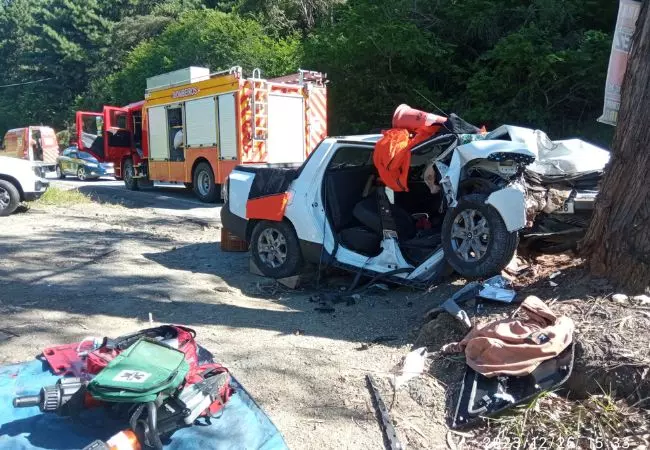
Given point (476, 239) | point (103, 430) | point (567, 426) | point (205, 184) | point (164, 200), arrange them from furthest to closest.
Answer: point (164, 200) → point (205, 184) → point (476, 239) → point (567, 426) → point (103, 430)

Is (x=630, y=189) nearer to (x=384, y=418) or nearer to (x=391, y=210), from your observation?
(x=384, y=418)

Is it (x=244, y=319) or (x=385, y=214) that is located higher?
(x=385, y=214)

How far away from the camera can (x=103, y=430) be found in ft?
9.91

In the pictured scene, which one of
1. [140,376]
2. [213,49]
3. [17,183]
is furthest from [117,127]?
[140,376]

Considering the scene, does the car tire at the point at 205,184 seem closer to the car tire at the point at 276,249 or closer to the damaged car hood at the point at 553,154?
the car tire at the point at 276,249

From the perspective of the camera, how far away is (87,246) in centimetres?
807

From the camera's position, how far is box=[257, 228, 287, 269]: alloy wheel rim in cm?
671

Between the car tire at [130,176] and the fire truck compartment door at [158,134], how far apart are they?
159 cm

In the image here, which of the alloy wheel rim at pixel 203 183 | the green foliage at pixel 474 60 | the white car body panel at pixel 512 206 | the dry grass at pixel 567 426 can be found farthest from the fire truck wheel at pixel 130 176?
the dry grass at pixel 567 426

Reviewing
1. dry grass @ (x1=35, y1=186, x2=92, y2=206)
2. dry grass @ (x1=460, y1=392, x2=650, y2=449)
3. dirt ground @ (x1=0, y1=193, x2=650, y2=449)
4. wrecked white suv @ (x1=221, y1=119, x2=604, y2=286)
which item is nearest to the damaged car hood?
wrecked white suv @ (x1=221, y1=119, x2=604, y2=286)

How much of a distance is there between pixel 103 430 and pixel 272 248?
3.89m

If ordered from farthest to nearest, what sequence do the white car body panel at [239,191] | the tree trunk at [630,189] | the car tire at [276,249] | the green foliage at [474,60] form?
the green foliage at [474,60] < the white car body panel at [239,191] < the car tire at [276,249] < the tree trunk at [630,189]

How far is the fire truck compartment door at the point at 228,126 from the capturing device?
1366 centimetres

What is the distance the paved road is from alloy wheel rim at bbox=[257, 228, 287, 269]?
4.52 meters
